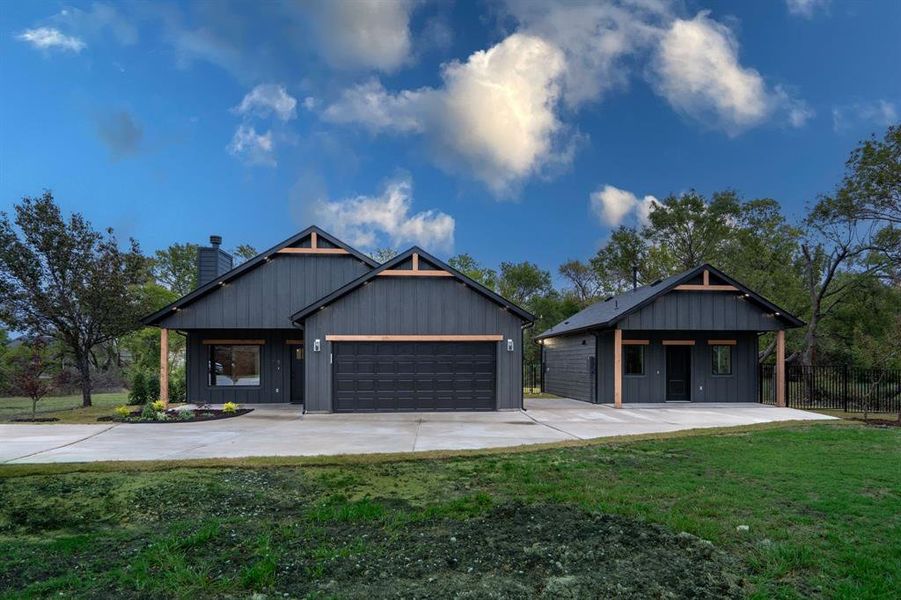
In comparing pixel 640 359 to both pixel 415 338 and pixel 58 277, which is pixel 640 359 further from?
pixel 58 277

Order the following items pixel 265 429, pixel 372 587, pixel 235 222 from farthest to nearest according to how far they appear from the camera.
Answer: pixel 235 222 < pixel 265 429 < pixel 372 587

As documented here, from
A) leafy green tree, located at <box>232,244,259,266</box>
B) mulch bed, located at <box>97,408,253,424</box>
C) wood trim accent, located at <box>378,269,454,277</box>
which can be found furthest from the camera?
leafy green tree, located at <box>232,244,259,266</box>

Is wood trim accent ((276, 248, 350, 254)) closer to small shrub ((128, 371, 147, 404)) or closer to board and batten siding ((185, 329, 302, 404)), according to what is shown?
board and batten siding ((185, 329, 302, 404))

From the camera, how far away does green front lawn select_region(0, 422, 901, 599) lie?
12.2ft

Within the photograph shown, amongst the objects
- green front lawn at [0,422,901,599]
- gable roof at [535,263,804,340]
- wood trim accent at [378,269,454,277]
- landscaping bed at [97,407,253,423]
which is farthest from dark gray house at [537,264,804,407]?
landscaping bed at [97,407,253,423]

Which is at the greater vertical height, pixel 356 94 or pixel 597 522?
pixel 356 94

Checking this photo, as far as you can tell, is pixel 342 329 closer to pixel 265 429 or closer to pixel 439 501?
pixel 265 429

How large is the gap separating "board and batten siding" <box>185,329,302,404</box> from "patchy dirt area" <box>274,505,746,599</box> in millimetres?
13834

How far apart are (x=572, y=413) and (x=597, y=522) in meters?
10.8

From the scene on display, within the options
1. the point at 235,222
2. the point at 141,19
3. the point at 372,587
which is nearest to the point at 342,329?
the point at 141,19

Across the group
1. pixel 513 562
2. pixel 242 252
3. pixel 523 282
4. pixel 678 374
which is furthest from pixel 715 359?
pixel 242 252

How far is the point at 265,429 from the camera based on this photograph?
1189cm

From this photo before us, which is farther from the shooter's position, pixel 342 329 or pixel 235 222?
pixel 235 222

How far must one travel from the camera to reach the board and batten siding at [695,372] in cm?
1847
